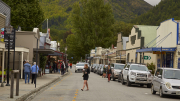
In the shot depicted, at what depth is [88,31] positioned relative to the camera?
79875 millimetres

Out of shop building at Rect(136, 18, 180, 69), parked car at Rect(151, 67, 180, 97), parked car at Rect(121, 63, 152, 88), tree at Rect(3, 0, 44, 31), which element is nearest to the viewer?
parked car at Rect(151, 67, 180, 97)

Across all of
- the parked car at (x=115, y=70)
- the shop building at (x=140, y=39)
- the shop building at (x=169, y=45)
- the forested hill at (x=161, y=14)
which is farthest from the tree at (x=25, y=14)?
the forested hill at (x=161, y=14)

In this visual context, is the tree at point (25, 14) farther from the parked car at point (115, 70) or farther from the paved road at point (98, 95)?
the paved road at point (98, 95)

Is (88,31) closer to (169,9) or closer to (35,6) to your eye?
(35,6)

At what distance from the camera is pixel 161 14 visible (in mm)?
131500

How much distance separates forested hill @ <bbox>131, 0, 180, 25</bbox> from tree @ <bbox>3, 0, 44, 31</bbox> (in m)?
83.6

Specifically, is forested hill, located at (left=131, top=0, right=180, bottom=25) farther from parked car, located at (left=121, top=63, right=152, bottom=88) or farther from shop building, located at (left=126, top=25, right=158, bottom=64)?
parked car, located at (left=121, top=63, right=152, bottom=88)

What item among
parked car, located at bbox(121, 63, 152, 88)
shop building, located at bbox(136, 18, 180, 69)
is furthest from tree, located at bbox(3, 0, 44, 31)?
parked car, located at bbox(121, 63, 152, 88)

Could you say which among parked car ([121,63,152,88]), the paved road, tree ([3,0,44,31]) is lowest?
the paved road

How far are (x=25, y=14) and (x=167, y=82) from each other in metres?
37.4

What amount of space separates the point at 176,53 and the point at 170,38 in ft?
7.81

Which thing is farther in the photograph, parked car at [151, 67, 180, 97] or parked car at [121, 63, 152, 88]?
parked car at [121, 63, 152, 88]

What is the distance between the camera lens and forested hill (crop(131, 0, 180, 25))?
128625 mm

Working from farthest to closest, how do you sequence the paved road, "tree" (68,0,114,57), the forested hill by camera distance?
the forested hill < "tree" (68,0,114,57) < the paved road
